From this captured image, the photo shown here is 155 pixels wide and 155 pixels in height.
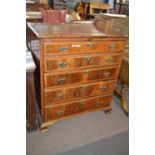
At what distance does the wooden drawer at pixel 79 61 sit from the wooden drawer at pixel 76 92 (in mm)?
233

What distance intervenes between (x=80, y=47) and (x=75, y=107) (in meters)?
0.69

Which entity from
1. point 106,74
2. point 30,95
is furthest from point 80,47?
point 30,95

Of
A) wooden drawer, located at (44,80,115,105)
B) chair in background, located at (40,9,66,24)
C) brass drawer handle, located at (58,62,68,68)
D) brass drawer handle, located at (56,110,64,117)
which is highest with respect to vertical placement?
chair in background, located at (40,9,66,24)

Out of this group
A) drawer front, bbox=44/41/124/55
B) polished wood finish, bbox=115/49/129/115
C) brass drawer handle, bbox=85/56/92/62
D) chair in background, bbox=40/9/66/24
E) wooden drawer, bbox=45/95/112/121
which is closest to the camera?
drawer front, bbox=44/41/124/55

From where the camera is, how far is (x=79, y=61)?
4.79ft

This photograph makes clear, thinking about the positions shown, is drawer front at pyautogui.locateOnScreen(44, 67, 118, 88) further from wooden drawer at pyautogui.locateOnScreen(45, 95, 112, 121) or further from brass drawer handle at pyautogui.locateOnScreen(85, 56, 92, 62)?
wooden drawer at pyautogui.locateOnScreen(45, 95, 112, 121)

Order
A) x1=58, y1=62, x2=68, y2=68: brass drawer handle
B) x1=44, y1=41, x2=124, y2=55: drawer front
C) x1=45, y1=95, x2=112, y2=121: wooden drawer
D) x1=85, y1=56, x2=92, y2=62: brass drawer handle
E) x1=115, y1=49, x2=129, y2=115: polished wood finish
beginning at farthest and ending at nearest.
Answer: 1. x1=115, y1=49, x2=129, y2=115: polished wood finish
2. x1=45, y1=95, x2=112, y2=121: wooden drawer
3. x1=85, y1=56, x2=92, y2=62: brass drawer handle
4. x1=58, y1=62, x2=68, y2=68: brass drawer handle
5. x1=44, y1=41, x2=124, y2=55: drawer front

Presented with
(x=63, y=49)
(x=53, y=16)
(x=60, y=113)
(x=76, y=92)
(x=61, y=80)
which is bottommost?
(x=60, y=113)

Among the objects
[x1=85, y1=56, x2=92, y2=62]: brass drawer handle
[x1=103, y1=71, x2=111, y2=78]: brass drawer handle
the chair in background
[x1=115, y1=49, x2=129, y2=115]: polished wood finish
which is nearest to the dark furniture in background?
[x1=85, y1=56, x2=92, y2=62]: brass drawer handle

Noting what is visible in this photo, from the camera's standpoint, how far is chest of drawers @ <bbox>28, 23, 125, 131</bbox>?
51.7 inches

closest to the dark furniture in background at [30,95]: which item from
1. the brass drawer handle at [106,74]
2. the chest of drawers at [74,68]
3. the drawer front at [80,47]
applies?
the chest of drawers at [74,68]

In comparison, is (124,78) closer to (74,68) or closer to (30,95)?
(74,68)
